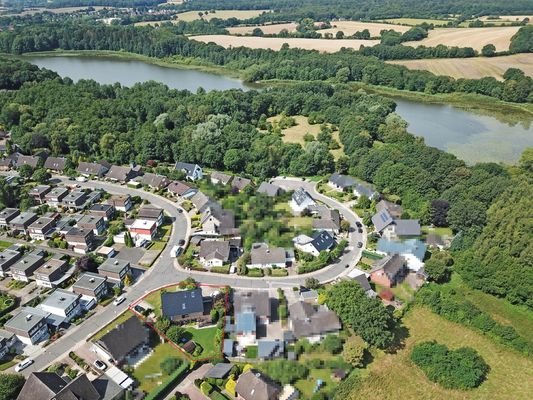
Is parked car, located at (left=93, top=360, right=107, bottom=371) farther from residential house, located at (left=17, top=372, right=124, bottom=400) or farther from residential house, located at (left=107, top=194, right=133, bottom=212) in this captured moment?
residential house, located at (left=107, top=194, right=133, bottom=212)

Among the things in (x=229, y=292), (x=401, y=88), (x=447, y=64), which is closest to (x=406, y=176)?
(x=229, y=292)

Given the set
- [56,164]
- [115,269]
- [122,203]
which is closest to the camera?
[115,269]

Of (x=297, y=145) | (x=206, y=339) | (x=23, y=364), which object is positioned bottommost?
(x=23, y=364)

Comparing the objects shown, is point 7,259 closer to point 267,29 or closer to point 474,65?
point 474,65

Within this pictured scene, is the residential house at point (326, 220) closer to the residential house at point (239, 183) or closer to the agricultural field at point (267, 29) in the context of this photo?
the residential house at point (239, 183)

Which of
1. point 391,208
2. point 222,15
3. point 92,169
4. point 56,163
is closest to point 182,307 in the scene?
point 391,208

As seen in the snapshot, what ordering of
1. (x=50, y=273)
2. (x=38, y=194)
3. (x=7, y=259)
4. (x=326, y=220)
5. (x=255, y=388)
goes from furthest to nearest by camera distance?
(x=38, y=194) → (x=326, y=220) → (x=7, y=259) → (x=50, y=273) → (x=255, y=388)

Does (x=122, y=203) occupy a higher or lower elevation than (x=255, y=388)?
higher

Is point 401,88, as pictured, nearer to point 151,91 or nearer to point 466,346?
point 151,91
